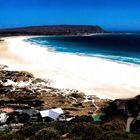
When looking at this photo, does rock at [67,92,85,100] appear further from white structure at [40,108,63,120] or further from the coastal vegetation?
white structure at [40,108,63,120]

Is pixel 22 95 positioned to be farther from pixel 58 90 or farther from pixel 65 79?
pixel 65 79

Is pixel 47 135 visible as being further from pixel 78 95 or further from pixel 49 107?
pixel 78 95

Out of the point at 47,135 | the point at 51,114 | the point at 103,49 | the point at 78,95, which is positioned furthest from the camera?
the point at 103,49

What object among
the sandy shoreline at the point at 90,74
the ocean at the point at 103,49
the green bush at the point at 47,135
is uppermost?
the green bush at the point at 47,135

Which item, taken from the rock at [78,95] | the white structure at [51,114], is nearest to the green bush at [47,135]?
the white structure at [51,114]

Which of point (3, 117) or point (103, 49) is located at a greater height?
point (3, 117)

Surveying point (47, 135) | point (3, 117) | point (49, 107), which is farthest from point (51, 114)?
point (47, 135)

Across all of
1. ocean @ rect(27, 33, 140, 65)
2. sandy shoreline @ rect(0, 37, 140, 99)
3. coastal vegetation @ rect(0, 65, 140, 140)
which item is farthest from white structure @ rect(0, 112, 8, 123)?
ocean @ rect(27, 33, 140, 65)

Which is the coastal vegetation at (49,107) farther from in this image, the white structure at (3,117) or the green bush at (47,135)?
the white structure at (3,117)

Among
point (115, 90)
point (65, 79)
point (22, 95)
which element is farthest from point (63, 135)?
point (65, 79)

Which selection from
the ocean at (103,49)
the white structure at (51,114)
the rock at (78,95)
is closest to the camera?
the white structure at (51,114)

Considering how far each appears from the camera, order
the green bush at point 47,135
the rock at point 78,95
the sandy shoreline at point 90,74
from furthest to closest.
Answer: the sandy shoreline at point 90,74 < the rock at point 78,95 < the green bush at point 47,135
